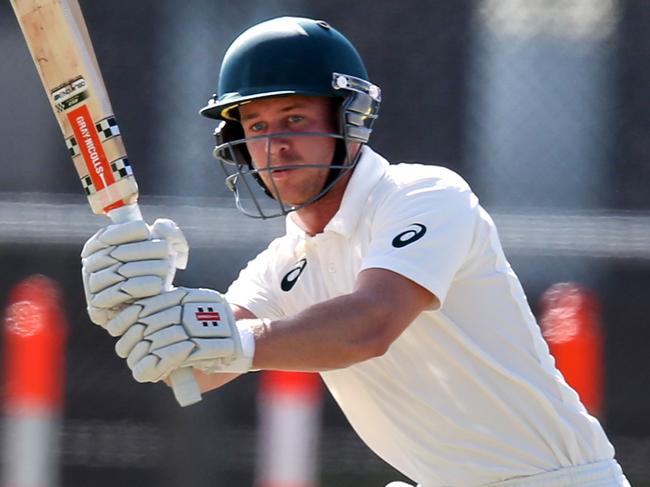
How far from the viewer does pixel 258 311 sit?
3.73m

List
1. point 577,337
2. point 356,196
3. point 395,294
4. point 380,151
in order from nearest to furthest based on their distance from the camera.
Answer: point 395,294 → point 356,196 → point 577,337 → point 380,151

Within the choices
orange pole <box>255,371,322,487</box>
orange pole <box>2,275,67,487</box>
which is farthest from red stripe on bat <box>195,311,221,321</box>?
orange pole <box>2,275,67,487</box>

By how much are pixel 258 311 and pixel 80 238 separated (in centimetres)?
228

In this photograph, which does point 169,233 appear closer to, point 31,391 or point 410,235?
point 410,235

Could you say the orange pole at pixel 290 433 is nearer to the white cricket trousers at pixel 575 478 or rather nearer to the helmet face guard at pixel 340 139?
the helmet face guard at pixel 340 139

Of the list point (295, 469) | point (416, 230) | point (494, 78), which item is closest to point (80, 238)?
point (295, 469)

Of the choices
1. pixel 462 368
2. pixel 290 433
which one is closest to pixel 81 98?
pixel 462 368

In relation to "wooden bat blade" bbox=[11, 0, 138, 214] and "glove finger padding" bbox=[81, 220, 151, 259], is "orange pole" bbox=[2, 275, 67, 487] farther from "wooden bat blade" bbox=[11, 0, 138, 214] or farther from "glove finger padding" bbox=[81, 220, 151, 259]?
"glove finger padding" bbox=[81, 220, 151, 259]

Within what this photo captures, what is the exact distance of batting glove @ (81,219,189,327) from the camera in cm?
292

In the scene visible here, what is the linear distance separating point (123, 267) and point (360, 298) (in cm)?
48

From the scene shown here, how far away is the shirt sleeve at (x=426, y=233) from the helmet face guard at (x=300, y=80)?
0.25m

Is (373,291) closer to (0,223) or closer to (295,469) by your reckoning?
(295,469)

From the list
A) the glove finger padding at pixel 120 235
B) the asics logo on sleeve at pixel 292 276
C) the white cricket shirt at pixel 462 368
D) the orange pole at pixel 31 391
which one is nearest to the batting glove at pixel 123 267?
the glove finger padding at pixel 120 235

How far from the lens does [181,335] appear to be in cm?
286
